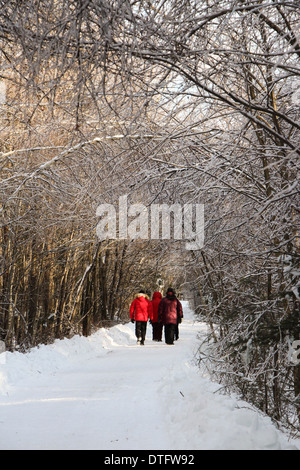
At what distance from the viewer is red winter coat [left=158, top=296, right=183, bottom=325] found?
17406mm

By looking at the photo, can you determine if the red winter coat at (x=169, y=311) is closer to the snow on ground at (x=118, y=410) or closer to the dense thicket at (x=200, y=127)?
the snow on ground at (x=118, y=410)

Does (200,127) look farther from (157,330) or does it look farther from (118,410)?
(157,330)

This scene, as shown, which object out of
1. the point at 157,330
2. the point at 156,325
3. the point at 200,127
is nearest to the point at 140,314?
the point at 156,325

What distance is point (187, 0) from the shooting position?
403cm

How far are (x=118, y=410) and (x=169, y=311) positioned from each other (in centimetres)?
1049

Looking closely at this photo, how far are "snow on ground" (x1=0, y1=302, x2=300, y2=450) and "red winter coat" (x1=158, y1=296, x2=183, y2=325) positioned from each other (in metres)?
5.32

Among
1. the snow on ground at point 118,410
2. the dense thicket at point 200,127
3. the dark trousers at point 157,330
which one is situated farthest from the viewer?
the dark trousers at point 157,330

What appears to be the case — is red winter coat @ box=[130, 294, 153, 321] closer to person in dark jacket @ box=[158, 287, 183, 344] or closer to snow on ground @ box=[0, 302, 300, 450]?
person in dark jacket @ box=[158, 287, 183, 344]

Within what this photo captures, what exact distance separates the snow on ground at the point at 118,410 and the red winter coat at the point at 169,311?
532 centimetres

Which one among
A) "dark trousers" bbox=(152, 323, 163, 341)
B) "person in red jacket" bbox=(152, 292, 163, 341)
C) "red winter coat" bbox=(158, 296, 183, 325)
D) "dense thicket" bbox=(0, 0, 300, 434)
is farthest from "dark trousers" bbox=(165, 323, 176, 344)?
"dense thicket" bbox=(0, 0, 300, 434)

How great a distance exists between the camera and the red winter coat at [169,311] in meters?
17.4

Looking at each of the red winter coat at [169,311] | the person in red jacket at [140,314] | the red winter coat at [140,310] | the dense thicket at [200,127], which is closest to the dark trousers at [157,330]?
the red winter coat at [169,311]

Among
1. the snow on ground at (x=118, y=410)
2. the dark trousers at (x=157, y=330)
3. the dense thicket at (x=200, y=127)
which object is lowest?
the dark trousers at (x=157, y=330)
